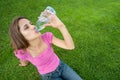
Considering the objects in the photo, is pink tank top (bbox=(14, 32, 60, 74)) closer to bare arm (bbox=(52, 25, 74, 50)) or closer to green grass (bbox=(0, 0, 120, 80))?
bare arm (bbox=(52, 25, 74, 50))

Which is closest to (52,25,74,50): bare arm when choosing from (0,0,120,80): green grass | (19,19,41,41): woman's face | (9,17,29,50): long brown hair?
(19,19,41,41): woman's face

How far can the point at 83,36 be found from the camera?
4.58m

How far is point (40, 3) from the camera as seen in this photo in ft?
19.4

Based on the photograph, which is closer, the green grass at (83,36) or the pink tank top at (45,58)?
the pink tank top at (45,58)

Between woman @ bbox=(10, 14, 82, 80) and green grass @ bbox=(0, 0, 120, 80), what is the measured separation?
0.74 m

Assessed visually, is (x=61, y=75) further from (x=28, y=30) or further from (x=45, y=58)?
(x=28, y=30)

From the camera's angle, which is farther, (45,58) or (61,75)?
(61,75)

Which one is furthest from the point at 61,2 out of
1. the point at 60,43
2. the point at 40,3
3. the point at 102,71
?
the point at 60,43

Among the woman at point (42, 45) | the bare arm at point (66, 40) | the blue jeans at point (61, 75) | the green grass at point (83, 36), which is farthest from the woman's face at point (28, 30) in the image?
the green grass at point (83, 36)

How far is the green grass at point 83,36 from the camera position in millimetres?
3844

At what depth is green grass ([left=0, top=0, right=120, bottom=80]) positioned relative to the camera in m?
3.84

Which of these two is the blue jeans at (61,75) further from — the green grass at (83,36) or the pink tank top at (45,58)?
the green grass at (83,36)

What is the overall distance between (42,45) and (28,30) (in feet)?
1.15

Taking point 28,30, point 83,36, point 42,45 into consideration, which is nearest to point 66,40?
point 42,45
